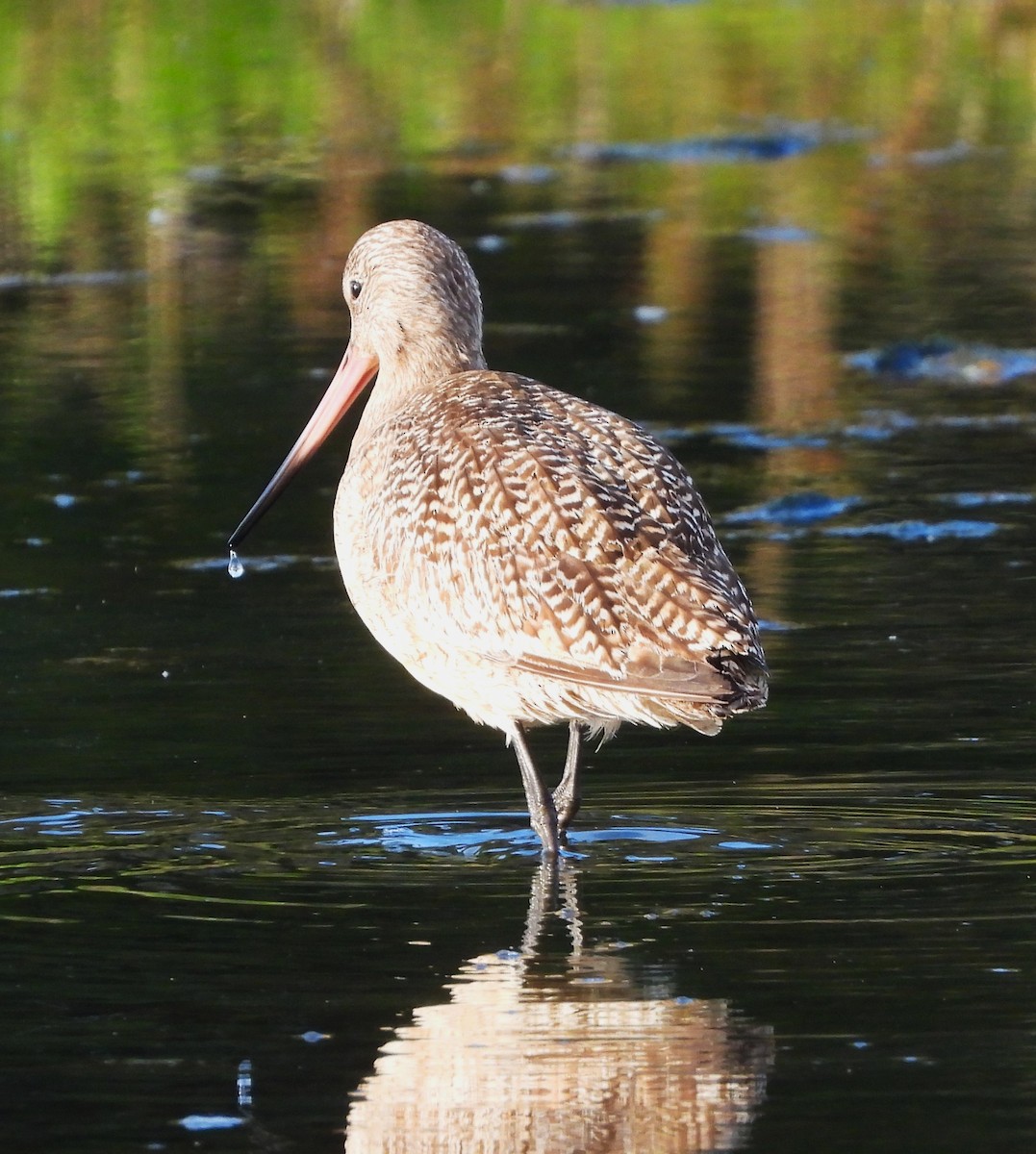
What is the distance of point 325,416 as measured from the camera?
7574 mm

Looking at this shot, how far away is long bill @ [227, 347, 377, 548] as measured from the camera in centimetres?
740

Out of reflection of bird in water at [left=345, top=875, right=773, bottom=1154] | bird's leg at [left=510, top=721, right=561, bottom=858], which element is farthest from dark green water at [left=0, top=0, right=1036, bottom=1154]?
bird's leg at [left=510, top=721, right=561, bottom=858]

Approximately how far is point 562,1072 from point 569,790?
67.5 inches

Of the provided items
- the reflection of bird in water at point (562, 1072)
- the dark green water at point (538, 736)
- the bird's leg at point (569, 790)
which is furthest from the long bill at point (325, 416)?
the reflection of bird in water at point (562, 1072)

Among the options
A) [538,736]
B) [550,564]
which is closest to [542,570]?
[550,564]

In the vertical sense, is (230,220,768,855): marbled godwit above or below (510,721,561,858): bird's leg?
above

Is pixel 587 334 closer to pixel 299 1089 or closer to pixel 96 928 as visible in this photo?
pixel 96 928

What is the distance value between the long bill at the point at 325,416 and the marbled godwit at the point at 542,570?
524 mm

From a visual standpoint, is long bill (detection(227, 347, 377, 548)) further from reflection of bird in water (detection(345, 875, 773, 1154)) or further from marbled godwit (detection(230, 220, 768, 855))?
reflection of bird in water (detection(345, 875, 773, 1154))

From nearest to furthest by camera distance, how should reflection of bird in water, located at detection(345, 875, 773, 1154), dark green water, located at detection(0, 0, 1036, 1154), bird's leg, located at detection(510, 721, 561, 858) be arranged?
reflection of bird in water, located at detection(345, 875, 773, 1154), dark green water, located at detection(0, 0, 1036, 1154), bird's leg, located at detection(510, 721, 561, 858)

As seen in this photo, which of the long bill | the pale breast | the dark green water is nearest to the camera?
the dark green water

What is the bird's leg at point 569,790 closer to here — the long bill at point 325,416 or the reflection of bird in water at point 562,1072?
the reflection of bird in water at point 562,1072

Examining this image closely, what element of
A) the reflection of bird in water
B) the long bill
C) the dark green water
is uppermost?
the long bill

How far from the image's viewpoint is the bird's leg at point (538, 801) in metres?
6.06
